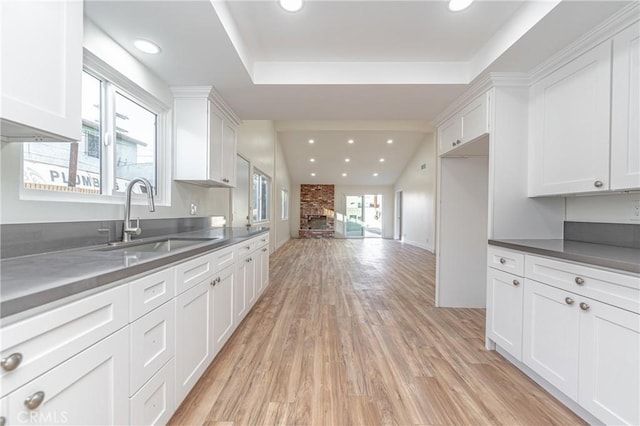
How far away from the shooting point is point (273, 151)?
7.25 meters

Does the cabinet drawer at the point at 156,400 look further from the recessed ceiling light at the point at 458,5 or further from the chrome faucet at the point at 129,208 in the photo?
the recessed ceiling light at the point at 458,5

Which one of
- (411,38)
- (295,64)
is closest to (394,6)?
(411,38)

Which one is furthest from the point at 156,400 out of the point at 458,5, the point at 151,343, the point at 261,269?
the point at 458,5

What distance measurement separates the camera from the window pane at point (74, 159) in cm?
138

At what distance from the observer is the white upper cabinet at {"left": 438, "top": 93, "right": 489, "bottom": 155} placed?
2348 millimetres

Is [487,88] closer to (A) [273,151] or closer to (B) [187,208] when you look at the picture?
(B) [187,208]

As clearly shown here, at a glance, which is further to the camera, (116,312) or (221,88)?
(221,88)

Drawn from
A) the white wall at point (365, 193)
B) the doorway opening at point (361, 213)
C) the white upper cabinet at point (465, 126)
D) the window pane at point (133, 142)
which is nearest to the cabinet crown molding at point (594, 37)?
the white upper cabinet at point (465, 126)

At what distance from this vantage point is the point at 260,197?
6402 millimetres

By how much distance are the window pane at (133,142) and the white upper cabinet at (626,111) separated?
323 cm

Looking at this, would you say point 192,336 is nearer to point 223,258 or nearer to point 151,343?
point 151,343

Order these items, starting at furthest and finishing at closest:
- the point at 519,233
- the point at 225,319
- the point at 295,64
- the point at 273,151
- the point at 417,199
A: the point at 417,199, the point at 273,151, the point at 295,64, the point at 519,233, the point at 225,319

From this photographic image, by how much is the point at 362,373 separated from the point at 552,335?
3.85 ft

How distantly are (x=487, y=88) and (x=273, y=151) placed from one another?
5666 millimetres
